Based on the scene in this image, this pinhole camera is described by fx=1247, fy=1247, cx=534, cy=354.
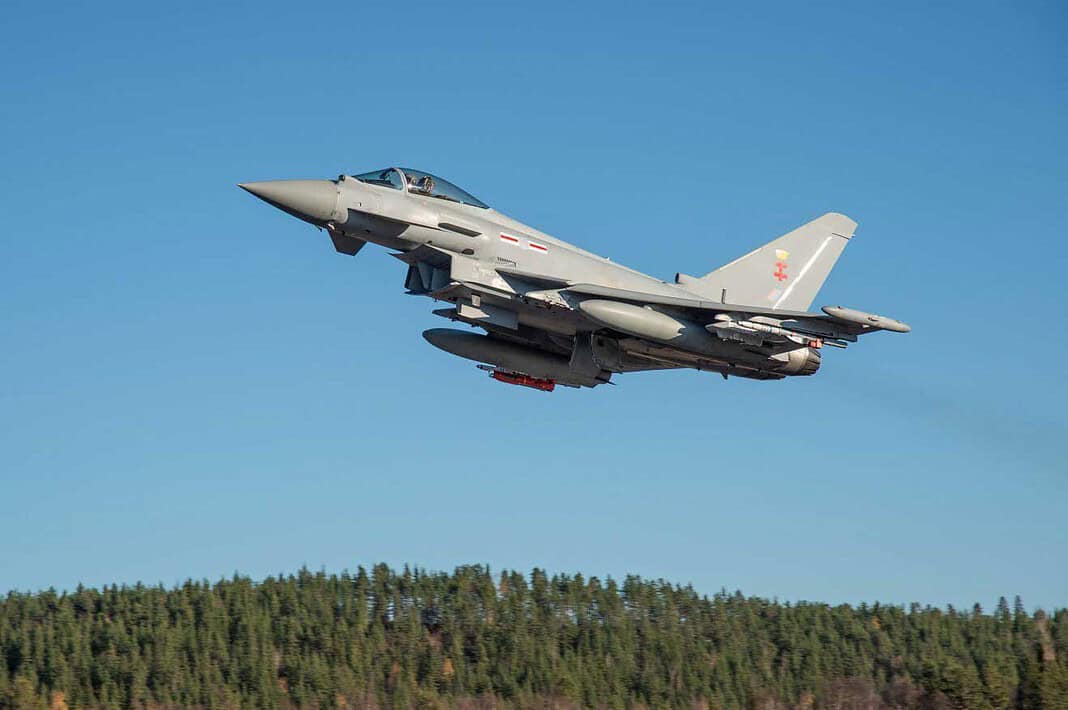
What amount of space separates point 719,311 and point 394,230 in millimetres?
6077

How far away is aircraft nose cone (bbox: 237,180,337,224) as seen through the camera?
21781mm

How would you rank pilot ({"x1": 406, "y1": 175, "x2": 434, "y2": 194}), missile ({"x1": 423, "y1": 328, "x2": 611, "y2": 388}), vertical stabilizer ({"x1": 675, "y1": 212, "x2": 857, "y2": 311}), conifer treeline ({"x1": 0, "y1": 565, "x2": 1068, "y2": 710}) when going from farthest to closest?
conifer treeline ({"x1": 0, "y1": 565, "x2": 1068, "y2": 710}) → vertical stabilizer ({"x1": 675, "y1": 212, "x2": 857, "y2": 311}) → missile ({"x1": 423, "y1": 328, "x2": 611, "y2": 388}) → pilot ({"x1": 406, "y1": 175, "x2": 434, "y2": 194})

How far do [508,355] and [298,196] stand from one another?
5.61m

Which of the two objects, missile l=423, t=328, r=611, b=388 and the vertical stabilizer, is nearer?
missile l=423, t=328, r=611, b=388

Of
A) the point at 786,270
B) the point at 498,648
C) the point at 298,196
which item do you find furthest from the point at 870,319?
the point at 498,648

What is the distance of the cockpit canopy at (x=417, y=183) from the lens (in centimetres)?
2269

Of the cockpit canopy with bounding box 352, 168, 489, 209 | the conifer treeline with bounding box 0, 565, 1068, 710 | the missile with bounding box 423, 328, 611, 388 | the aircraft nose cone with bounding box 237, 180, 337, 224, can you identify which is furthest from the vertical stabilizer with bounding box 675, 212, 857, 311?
the conifer treeline with bounding box 0, 565, 1068, 710

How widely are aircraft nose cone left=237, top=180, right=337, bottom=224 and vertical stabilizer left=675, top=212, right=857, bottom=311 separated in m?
7.78

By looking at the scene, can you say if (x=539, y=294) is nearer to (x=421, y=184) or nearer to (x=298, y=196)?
(x=421, y=184)

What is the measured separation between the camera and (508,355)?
25062 mm

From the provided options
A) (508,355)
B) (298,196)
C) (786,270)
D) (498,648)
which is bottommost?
(498,648)

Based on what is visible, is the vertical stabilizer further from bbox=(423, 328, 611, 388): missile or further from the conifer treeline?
the conifer treeline

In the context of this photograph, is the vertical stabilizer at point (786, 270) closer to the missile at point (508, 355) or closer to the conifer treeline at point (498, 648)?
the missile at point (508, 355)

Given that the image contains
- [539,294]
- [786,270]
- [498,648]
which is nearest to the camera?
[539,294]
